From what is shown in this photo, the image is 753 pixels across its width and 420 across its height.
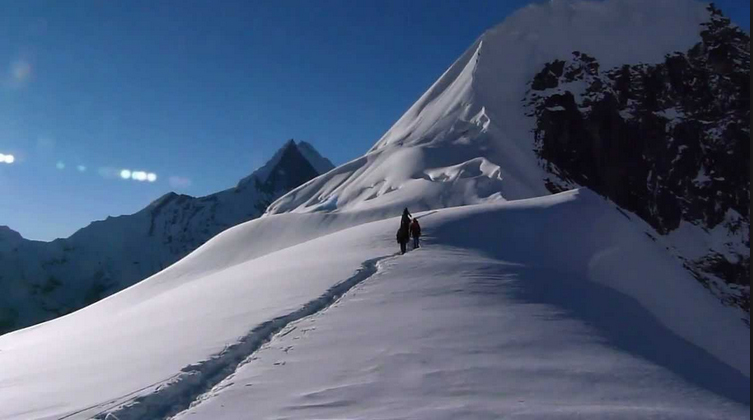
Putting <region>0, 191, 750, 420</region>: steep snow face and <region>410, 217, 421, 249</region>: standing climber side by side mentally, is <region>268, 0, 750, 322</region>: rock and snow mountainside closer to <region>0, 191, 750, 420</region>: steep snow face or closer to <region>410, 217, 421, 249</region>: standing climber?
<region>410, 217, 421, 249</region>: standing climber

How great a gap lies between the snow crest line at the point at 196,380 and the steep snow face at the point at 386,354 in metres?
0.03

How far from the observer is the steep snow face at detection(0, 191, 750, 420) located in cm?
780

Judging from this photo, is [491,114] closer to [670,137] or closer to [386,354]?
[670,137]

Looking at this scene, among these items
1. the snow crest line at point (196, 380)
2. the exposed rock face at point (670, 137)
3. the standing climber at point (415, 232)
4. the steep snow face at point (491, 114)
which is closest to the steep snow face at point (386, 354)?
the snow crest line at point (196, 380)

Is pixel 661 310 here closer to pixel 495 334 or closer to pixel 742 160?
pixel 495 334

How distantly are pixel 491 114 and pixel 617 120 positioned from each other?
27.8 meters

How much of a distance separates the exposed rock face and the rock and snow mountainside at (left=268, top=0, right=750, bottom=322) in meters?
0.21

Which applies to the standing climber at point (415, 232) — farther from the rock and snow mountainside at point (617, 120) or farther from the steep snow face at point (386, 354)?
the rock and snow mountainside at point (617, 120)

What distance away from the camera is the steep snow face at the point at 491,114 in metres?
56.6

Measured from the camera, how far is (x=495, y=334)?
10.5 meters

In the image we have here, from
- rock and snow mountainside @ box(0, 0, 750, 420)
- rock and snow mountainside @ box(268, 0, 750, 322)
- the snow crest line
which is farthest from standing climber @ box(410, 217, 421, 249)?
rock and snow mountainside @ box(268, 0, 750, 322)

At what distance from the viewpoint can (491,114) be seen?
8306cm

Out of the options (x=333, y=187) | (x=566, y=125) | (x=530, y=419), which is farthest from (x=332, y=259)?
(x=566, y=125)

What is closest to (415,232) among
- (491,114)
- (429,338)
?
(429,338)
